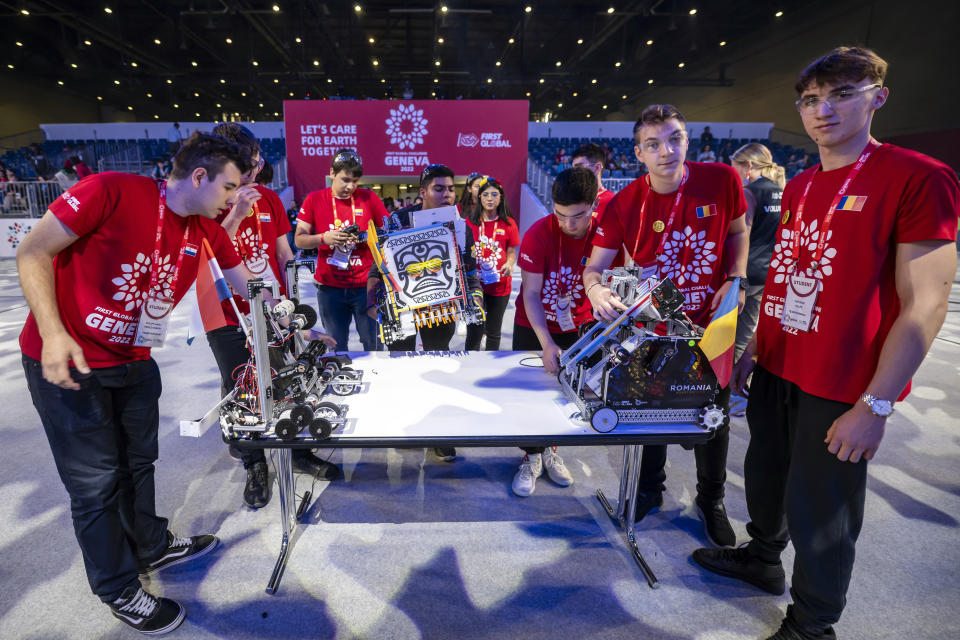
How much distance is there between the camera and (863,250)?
4.27ft

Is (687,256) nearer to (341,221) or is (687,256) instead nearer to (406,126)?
(341,221)

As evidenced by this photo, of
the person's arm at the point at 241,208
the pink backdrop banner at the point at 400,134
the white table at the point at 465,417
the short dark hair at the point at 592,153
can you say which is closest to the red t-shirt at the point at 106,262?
the white table at the point at 465,417

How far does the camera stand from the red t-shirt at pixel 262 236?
2.54 m

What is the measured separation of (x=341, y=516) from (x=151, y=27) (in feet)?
69.1

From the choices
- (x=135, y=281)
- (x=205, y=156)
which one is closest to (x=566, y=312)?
(x=205, y=156)

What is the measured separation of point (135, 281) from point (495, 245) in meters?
2.36

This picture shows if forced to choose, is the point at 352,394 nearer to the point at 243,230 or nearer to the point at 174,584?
the point at 174,584

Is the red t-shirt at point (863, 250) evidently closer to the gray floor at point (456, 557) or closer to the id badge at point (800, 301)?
the id badge at point (800, 301)

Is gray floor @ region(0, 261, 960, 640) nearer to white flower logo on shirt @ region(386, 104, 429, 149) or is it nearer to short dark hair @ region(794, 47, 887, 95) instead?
short dark hair @ region(794, 47, 887, 95)

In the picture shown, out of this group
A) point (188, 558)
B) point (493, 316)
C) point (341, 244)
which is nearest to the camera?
point (188, 558)

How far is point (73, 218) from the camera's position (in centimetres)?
141

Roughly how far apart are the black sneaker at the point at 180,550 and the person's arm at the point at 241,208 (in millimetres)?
1456

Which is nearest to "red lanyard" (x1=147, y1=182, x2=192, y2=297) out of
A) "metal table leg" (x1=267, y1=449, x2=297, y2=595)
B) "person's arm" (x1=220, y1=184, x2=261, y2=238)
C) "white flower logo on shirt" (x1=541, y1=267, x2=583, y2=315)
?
"person's arm" (x1=220, y1=184, x2=261, y2=238)

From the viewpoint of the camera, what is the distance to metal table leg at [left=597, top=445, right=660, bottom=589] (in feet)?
6.53
